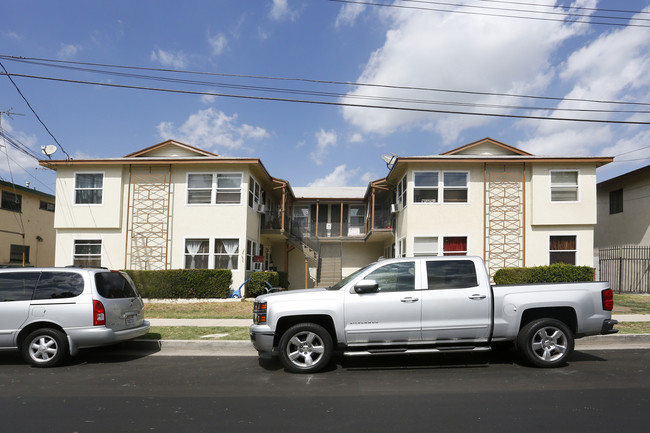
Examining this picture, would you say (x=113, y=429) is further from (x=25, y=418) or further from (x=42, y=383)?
(x=42, y=383)

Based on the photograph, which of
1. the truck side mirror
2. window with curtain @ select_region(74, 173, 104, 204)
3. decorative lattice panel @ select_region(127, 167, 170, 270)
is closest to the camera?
the truck side mirror

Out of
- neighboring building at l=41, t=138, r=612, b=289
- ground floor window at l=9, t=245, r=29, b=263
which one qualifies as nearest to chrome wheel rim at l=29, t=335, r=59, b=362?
neighboring building at l=41, t=138, r=612, b=289

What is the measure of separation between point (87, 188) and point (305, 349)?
53.4 ft

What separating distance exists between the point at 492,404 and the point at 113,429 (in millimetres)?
4153

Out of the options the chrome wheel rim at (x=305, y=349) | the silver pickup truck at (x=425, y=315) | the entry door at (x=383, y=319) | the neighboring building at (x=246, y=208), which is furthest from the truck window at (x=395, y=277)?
the neighboring building at (x=246, y=208)

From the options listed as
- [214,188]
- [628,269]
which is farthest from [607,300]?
[628,269]

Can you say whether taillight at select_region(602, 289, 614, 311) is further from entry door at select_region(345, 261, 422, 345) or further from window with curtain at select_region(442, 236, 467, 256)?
window with curtain at select_region(442, 236, 467, 256)

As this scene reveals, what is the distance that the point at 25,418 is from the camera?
15.4 feet

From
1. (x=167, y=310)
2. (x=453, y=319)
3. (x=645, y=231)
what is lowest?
(x=167, y=310)

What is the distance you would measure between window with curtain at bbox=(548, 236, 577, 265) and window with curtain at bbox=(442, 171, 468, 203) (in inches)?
165

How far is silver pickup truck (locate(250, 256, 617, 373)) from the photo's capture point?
6684 millimetres

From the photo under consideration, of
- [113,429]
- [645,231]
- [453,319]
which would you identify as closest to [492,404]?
[453,319]

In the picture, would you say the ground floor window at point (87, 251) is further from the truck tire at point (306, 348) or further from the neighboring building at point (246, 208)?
the truck tire at point (306, 348)

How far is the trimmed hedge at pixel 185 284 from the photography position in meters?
17.3
